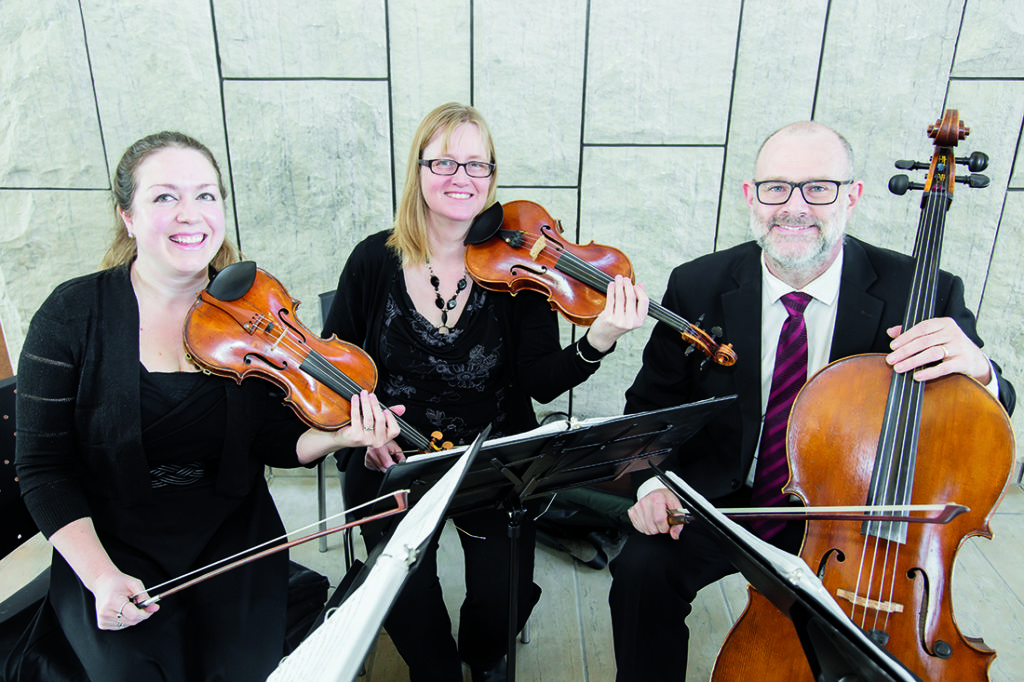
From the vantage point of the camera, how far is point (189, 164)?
1.35 m

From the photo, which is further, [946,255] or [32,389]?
[946,255]

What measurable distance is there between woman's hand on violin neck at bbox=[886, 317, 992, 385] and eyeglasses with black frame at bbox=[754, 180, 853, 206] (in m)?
0.34

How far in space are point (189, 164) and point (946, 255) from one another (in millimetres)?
2283

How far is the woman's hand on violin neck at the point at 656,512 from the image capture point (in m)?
1.50

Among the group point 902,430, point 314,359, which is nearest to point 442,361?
point 314,359

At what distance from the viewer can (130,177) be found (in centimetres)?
133

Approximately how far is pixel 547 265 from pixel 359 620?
1.06 m

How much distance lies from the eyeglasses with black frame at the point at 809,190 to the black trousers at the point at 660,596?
71cm

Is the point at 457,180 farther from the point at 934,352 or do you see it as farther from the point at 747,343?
the point at 934,352

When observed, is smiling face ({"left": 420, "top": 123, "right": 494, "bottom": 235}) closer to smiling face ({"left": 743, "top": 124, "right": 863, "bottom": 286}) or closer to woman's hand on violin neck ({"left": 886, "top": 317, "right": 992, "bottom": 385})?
smiling face ({"left": 743, "top": 124, "right": 863, "bottom": 286})

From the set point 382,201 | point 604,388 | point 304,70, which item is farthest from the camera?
point 604,388

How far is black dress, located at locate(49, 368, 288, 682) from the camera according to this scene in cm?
A: 127

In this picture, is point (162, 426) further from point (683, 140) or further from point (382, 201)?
point (683, 140)

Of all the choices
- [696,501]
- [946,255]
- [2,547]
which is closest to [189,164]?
[2,547]
